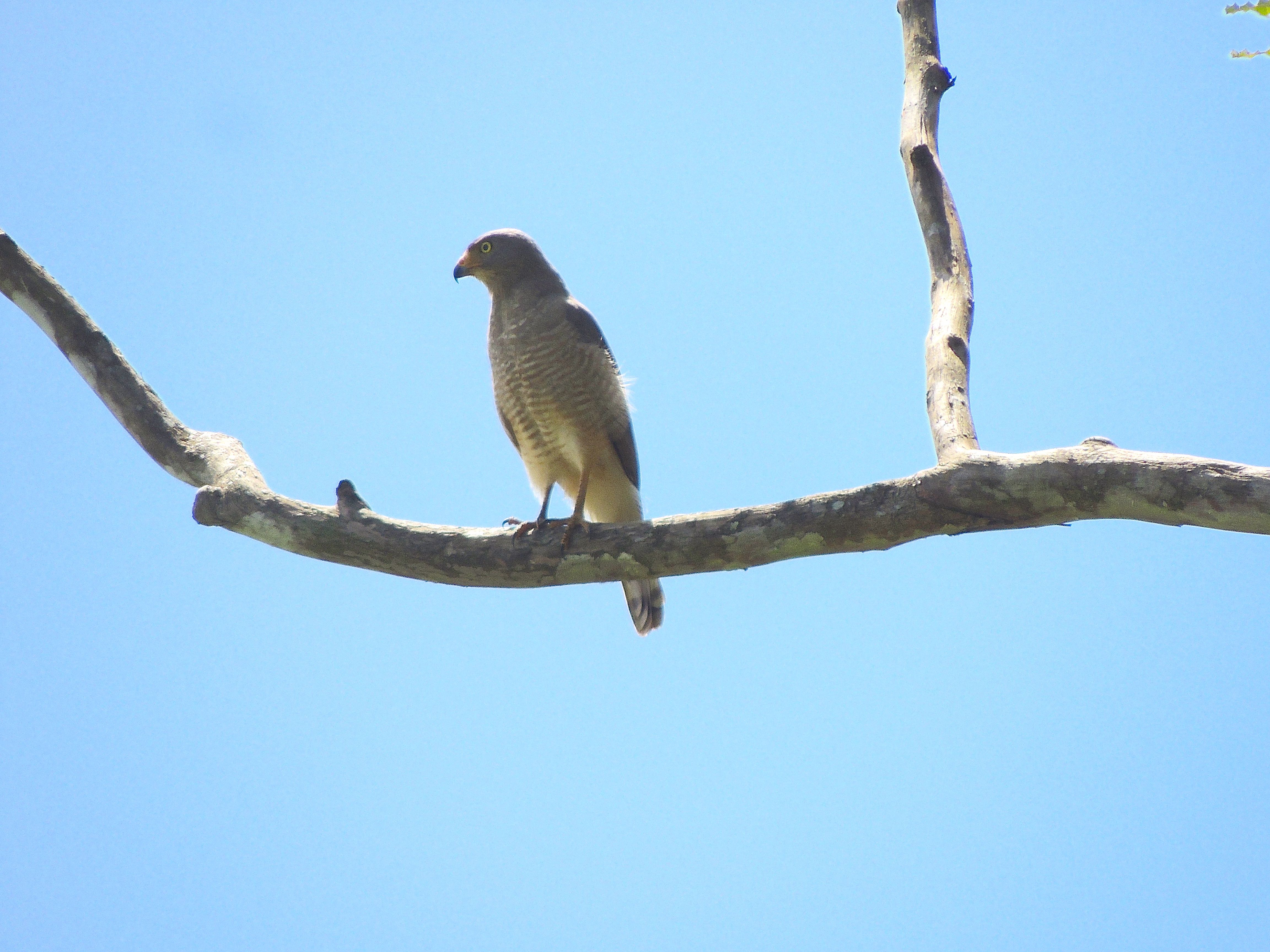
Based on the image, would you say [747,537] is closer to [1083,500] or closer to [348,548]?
[1083,500]

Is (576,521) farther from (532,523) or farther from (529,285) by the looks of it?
(529,285)

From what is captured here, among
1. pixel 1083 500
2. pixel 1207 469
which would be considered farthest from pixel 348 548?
pixel 1207 469

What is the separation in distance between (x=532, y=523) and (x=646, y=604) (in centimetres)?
119

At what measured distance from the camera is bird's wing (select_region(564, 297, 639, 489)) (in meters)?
5.11

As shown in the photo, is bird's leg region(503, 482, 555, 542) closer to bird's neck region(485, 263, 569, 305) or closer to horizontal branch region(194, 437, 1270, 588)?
horizontal branch region(194, 437, 1270, 588)

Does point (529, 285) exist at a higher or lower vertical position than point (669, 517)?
higher

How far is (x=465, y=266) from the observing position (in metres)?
5.58

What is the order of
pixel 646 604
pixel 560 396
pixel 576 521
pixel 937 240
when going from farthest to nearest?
pixel 646 604, pixel 560 396, pixel 937 240, pixel 576 521

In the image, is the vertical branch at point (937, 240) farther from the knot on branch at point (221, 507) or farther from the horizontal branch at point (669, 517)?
the knot on branch at point (221, 507)

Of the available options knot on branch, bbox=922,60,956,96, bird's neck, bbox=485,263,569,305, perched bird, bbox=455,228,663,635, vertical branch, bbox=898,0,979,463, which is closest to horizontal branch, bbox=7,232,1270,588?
vertical branch, bbox=898,0,979,463

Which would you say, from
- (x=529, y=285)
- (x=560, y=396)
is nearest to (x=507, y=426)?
(x=560, y=396)

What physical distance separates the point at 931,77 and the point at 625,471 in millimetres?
2476

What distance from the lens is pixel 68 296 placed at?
14.4 ft

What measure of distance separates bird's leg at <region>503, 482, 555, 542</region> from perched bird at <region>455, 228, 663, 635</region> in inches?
1.6
